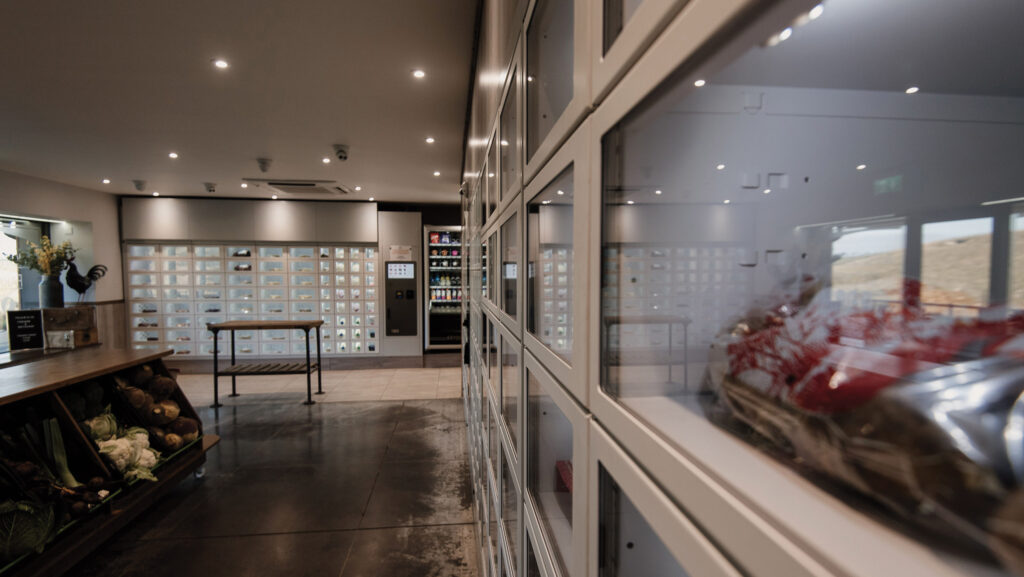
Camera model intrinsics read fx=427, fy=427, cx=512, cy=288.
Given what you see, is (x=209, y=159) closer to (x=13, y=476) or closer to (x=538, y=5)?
(x=13, y=476)

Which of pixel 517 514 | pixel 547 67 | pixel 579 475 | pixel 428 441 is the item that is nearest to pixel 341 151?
pixel 428 441

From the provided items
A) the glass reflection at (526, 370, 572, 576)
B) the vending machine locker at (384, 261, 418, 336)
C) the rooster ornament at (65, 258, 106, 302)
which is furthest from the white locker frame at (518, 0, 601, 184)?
Answer: the rooster ornament at (65, 258, 106, 302)

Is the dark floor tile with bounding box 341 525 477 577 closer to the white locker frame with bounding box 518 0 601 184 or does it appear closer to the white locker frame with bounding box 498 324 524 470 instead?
the white locker frame with bounding box 498 324 524 470

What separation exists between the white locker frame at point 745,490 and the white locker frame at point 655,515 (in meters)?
0.01

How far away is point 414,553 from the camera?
2359mm

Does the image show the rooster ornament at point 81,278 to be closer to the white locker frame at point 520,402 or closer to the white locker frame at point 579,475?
the white locker frame at point 520,402

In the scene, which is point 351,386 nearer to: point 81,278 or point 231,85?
point 231,85

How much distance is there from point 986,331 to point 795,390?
4.3 inches

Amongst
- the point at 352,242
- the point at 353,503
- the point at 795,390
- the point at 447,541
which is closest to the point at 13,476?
the point at 353,503

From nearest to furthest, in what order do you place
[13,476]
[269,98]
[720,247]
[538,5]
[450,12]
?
[720,247], [538,5], [13,476], [450,12], [269,98]

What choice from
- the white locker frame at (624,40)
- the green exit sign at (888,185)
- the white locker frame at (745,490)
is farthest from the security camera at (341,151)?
the green exit sign at (888,185)

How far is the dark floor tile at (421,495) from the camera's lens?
2.68m

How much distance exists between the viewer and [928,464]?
183mm

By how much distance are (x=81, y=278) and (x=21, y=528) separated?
6.19 metres
